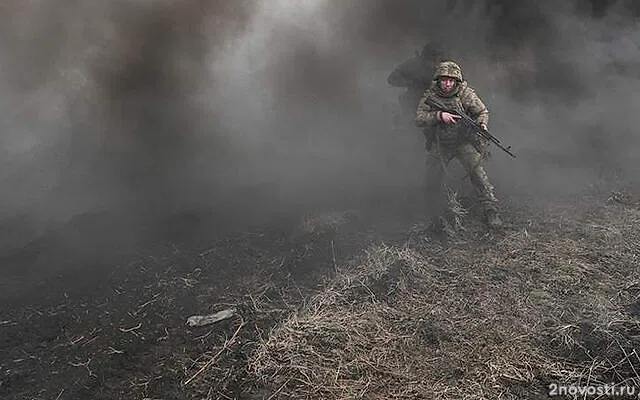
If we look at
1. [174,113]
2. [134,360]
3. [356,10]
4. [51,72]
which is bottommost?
[134,360]

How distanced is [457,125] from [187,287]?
3.58 m

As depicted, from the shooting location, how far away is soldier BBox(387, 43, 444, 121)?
831 cm

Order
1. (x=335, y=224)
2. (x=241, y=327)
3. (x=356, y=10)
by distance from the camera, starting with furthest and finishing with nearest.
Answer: (x=356, y=10) < (x=335, y=224) < (x=241, y=327)

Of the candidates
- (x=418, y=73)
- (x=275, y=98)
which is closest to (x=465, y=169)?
(x=418, y=73)

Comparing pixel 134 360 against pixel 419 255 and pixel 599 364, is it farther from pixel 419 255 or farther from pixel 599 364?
pixel 599 364

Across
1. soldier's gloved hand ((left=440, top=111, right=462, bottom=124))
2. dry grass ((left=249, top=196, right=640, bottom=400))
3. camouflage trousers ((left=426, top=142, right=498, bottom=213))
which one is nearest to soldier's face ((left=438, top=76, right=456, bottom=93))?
soldier's gloved hand ((left=440, top=111, right=462, bottom=124))

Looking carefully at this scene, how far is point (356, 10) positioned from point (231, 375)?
7.97 meters

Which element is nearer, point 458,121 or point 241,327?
point 241,327

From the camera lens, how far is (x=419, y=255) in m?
5.66

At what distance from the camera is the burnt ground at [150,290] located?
415 centimetres

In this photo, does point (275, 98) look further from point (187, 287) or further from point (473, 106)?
point (187, 287)

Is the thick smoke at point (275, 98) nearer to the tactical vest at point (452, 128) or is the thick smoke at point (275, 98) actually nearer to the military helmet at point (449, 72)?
the tactical vest at point (452, 128)

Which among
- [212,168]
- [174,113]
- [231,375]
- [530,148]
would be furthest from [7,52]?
[530,148]

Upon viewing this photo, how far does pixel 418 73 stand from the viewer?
837cm
